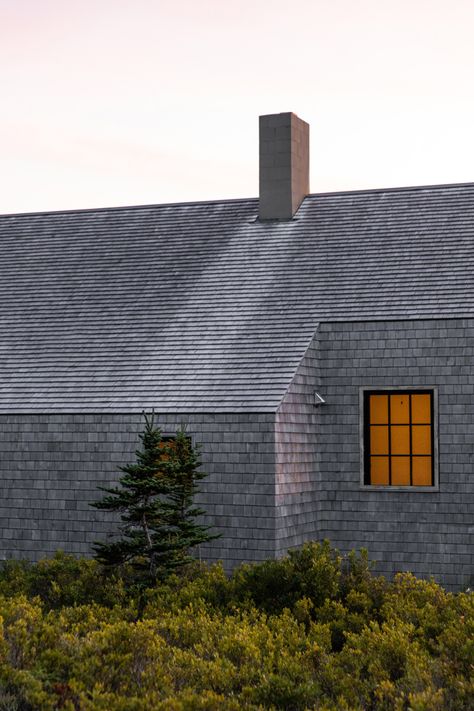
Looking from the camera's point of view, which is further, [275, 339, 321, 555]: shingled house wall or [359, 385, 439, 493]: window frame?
[359, 385, 439, 493]: window frame

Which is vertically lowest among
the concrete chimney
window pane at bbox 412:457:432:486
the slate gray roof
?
window pane at bbox 412:457:432:486

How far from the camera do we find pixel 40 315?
20.8 metres

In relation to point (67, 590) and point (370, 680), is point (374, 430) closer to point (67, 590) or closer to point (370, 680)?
point (67, 590)

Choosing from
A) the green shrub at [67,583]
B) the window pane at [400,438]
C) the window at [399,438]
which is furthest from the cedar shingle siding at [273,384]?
the green shrub at [67,583]

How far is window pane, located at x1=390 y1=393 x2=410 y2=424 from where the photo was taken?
17.6 metres

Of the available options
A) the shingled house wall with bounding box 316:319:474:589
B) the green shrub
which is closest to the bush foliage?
the green shrub

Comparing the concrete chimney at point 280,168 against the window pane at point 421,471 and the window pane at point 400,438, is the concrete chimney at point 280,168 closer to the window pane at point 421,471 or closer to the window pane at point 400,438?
the window pane at point 400,438

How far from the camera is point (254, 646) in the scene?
10523 millimetres

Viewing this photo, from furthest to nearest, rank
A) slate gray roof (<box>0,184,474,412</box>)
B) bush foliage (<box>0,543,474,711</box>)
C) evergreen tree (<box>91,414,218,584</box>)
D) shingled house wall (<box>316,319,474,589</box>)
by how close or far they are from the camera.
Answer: slate gray roof (<box>0,184,474,412</box>) → shingled house wall (<box>316,319,474,589</box>) → evergreen tree (<box>91,414,218,584</box>) → bush foliage (<box>0,543,474,711</box>)

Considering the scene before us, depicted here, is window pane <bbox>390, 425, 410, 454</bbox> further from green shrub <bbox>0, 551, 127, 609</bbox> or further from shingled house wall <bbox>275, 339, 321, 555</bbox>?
green shrub <bbox>0, 551, 127, 609</bbox>

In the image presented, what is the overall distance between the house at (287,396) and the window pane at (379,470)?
0.02 m

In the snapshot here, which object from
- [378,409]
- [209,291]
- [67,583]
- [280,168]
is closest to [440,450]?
[378,409]

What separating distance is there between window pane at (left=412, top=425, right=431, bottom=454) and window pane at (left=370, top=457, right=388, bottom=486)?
1.67 ft

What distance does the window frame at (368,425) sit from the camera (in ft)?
56.4
